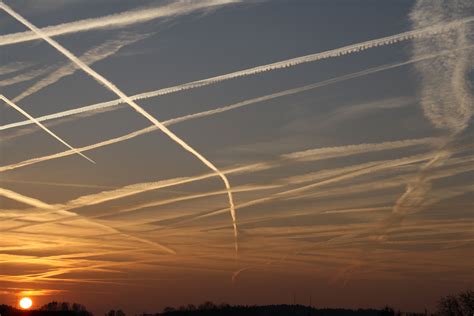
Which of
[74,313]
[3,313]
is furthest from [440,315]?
[3,313]

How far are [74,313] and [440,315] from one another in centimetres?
8053

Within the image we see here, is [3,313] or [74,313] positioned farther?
[74,313]

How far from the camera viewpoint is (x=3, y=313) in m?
174

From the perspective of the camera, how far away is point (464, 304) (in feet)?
585

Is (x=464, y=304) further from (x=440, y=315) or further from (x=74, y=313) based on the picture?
(x=74, y=313)

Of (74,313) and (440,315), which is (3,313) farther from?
(440,315)

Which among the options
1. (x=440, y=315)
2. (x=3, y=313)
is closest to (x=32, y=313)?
(x=3, y=313)

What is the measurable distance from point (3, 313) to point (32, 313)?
19.3ft

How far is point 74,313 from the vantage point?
187375 millimetres

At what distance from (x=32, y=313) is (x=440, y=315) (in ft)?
287

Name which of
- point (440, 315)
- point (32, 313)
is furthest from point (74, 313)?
point (440, 315)

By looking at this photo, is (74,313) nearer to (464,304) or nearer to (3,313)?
(3,313)

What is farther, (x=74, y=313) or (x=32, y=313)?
(x=74, y=313)

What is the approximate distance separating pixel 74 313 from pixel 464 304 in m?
84.3
